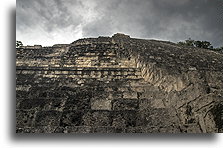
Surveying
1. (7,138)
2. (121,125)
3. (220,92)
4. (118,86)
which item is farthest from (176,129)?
(7,138)

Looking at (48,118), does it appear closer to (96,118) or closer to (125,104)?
(96,118)

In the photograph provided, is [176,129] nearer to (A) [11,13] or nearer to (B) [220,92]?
(B) [220,92]

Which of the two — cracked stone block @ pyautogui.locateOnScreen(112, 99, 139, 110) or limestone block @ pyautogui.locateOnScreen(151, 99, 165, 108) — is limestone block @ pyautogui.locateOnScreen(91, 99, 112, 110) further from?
limestone block @ pyautogui.locateOnScreen(151, 99, 165, 108)

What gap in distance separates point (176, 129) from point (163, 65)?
4.75 ft

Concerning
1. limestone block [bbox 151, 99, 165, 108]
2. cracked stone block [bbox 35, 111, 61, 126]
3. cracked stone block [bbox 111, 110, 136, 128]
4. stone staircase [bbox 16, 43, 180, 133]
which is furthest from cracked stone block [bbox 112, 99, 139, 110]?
cracked stone block [bbox 35, 111, 61, 126]

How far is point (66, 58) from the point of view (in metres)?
4.83

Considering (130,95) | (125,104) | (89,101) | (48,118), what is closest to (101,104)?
(89,101)

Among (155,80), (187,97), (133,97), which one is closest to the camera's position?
(187,97)

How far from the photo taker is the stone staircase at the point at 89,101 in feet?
9.26

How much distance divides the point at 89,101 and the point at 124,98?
0.56 meters

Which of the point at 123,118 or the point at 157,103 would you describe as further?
the point at 157,103

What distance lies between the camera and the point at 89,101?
312 centimetres

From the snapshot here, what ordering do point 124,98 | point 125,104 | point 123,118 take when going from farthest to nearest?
point 124,98 → point 125,104 → point 123,118

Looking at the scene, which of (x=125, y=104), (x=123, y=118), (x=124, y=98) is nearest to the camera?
(x=123, y=118)
